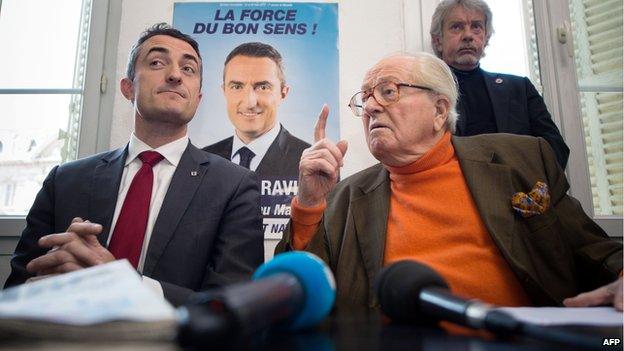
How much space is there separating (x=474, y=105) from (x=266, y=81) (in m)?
0.99

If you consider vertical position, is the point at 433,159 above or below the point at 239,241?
above

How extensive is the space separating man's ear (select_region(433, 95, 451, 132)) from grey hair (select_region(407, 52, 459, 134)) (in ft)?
0.03

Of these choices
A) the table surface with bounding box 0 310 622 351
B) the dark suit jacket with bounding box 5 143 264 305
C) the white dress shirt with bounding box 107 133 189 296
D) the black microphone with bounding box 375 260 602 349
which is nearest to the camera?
the table surface with bounding box 0 310 622 351

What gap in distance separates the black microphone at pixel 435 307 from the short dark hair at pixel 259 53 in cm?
167

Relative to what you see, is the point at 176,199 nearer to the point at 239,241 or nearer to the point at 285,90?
the point at 239,241

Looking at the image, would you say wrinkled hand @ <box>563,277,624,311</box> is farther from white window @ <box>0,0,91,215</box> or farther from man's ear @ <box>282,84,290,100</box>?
white window @ <box>0,0,91,215</box>

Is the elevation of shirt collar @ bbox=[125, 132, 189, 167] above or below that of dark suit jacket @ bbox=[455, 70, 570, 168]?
below

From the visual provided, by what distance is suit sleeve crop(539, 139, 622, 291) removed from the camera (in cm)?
114

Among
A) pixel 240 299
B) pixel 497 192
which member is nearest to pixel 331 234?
pixel 497 192

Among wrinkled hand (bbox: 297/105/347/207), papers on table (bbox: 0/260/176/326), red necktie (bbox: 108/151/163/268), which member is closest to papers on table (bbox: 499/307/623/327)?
papers on table (bbox: 0/260/176/326)

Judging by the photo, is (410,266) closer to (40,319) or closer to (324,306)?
(324,306)

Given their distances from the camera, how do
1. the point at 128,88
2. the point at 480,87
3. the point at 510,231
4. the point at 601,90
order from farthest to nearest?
the point at 601,90, the point at 480,87, the point at 128,88, the point at 510,231

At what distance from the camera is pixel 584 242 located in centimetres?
122

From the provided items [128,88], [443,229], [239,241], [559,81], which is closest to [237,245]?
[239,241]
